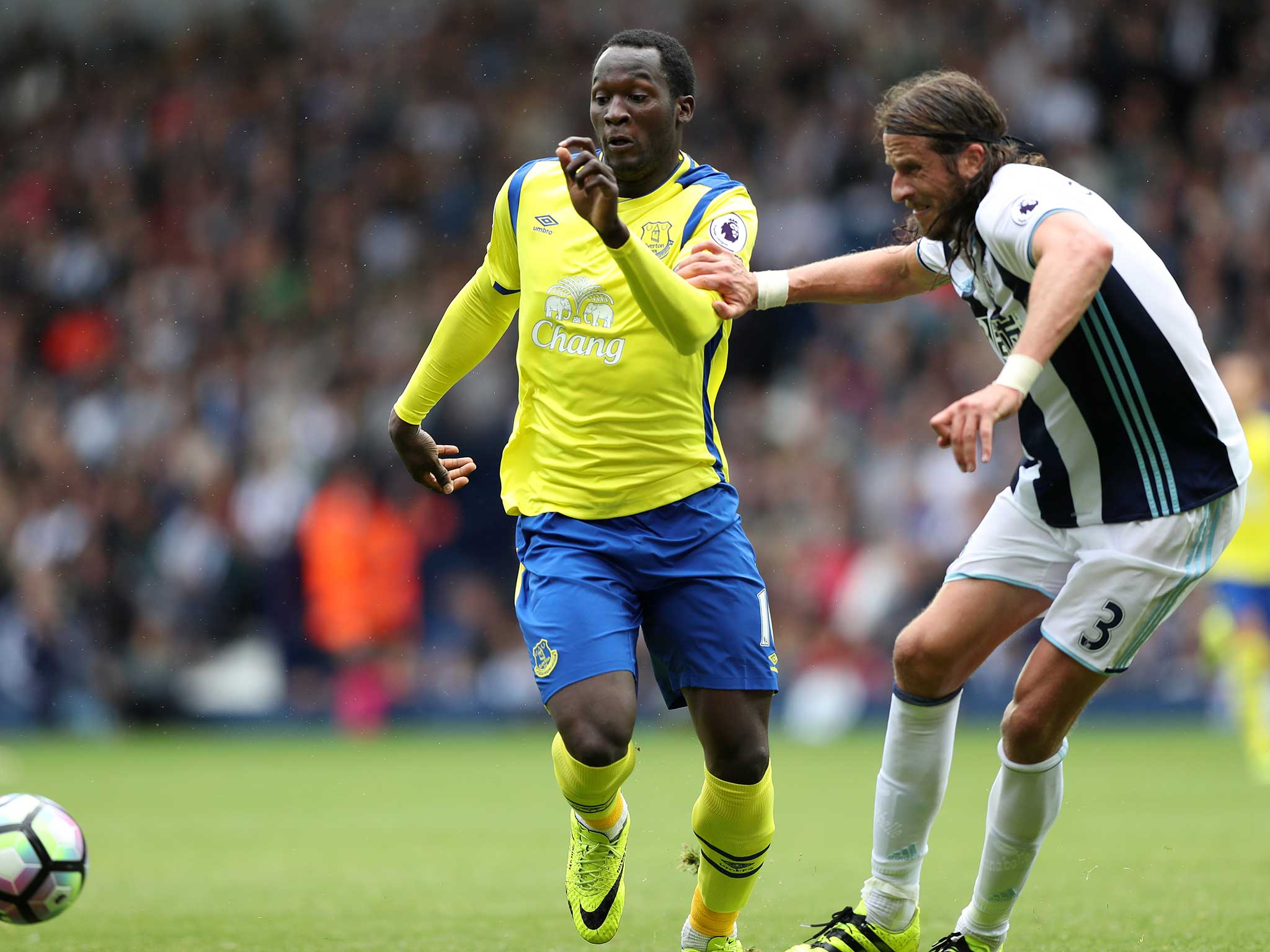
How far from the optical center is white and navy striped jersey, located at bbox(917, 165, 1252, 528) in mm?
4379

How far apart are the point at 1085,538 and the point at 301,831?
18.3ft

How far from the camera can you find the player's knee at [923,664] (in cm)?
472

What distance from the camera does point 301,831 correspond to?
888 centimetres

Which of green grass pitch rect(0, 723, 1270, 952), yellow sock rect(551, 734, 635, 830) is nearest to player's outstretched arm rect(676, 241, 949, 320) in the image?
yellow sock rect(551, 734, 635, 830)

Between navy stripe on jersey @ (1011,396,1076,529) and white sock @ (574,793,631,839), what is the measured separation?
1.55 meters

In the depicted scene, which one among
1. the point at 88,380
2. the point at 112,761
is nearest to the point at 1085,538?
the point at 112,761

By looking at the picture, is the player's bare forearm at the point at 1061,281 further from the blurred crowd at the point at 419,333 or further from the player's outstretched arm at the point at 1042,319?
the blurred crowd at the point at 419,333

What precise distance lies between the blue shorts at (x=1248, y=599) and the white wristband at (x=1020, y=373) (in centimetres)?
766

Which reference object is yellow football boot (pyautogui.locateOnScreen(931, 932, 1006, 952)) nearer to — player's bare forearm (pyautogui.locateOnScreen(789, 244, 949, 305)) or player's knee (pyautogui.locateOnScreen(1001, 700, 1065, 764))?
player's knee (pyautogui.locateOnScreen(1001, 700, 1065, 764))

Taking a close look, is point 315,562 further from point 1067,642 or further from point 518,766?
point 1067,642

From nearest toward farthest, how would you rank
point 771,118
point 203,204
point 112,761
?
point 112,761 < point 771,118 < point 203,204

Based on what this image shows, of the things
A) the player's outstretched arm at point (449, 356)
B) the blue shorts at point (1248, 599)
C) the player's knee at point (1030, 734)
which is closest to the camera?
the player's knee at point (1030, 734)

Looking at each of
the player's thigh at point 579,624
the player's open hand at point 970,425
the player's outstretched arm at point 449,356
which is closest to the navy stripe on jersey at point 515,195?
the player's outstretched arm at point 449,356

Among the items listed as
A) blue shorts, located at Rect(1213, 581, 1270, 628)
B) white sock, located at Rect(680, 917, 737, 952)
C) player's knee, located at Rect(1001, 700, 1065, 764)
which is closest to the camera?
player's knee, located at Rect(1001, 700, 1065, 764)
